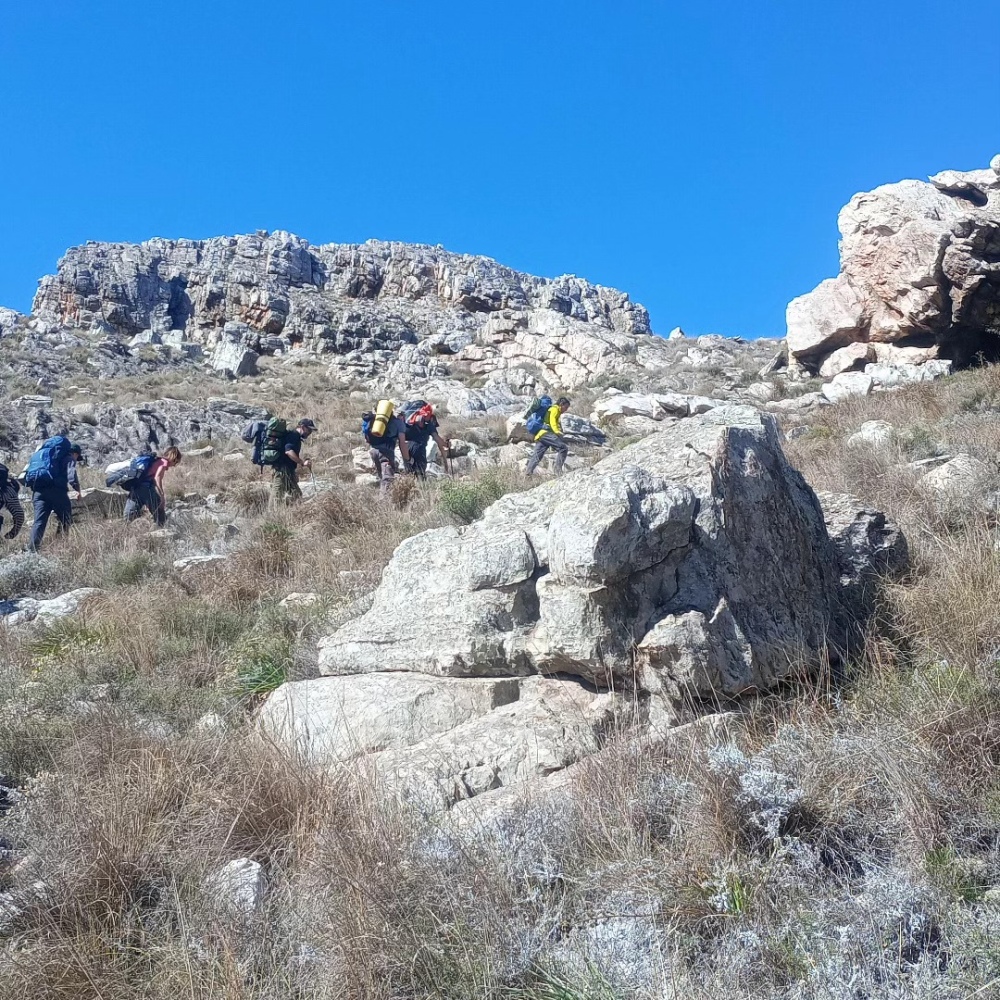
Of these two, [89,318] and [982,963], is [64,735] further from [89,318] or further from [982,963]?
[89,318]

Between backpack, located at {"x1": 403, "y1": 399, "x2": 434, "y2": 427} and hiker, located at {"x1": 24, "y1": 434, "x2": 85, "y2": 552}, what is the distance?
4.70 metres

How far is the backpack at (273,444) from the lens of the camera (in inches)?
451

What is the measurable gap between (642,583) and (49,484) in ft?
29.3

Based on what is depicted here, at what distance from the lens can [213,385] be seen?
32.8m

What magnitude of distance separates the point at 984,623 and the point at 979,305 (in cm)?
1479

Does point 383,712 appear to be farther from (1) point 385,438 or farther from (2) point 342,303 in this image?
(2) point 342,303

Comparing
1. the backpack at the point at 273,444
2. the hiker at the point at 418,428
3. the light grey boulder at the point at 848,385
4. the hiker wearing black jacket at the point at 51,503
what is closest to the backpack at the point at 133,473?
the hiker wearing black jacket at the point at 51,503

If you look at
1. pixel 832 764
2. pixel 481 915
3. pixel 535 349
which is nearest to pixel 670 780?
pixel 832 764

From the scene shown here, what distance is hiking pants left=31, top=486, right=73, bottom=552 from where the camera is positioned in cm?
959

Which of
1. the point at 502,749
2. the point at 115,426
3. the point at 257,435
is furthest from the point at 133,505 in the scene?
the point at 115,426

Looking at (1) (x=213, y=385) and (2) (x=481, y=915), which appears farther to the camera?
(1) (x=213, y=385)

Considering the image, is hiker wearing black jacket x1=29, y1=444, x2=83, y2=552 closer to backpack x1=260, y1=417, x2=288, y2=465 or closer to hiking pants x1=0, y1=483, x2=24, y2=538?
hiking pants x1=0, y1=483, x2=24, y2=538

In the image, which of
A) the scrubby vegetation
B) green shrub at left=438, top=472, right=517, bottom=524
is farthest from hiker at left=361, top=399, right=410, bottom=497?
the scrubby vegetation

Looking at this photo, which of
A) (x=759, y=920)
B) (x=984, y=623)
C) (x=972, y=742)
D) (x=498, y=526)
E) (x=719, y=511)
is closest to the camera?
(x=759, y=920)
